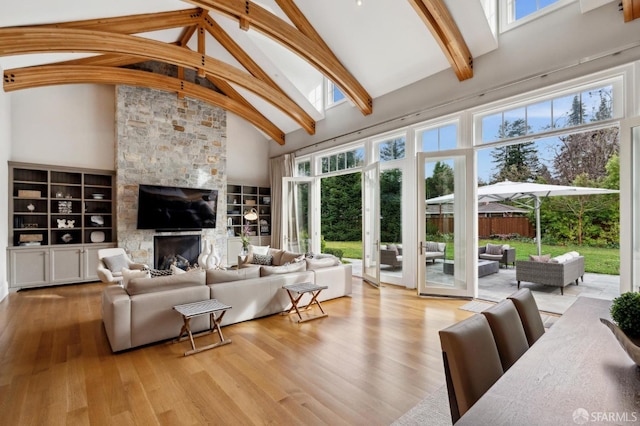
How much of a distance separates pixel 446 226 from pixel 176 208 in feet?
19.8

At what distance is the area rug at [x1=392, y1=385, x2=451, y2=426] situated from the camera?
202 centimetres

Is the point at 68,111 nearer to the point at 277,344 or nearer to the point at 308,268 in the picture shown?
the point at 308,268

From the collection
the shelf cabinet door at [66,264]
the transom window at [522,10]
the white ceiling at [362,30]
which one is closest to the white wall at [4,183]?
the shelf cabinet door at [66,264]

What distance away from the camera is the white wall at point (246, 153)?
9.03 metres

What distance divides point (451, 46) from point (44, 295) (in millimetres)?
7964

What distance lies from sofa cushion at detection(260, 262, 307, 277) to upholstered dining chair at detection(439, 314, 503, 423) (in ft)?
10.9

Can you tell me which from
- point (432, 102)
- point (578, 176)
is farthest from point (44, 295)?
point (578, 176)

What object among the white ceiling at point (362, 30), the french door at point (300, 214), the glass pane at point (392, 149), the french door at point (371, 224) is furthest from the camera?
the french door at point (300, 214)

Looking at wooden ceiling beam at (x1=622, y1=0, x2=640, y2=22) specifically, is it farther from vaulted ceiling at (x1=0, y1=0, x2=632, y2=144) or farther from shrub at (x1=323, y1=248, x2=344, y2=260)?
shrub at (x1=323, y1=248, x2=344, y2=260)

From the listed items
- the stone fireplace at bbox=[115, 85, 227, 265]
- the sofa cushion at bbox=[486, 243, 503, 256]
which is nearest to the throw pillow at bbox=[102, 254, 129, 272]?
the stone fireplace at bbox=[115, 85, 227, 265]

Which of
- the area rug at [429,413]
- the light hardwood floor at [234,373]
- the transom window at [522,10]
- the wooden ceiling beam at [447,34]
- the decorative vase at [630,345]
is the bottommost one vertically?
the light hardwood floor at [234,373]

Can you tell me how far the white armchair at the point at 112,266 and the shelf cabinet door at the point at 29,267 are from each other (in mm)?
1453

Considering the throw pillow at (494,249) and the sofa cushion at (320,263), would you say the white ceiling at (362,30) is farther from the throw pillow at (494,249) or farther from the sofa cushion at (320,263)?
the throw pillow at (494,249)

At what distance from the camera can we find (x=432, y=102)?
5.36 meters
